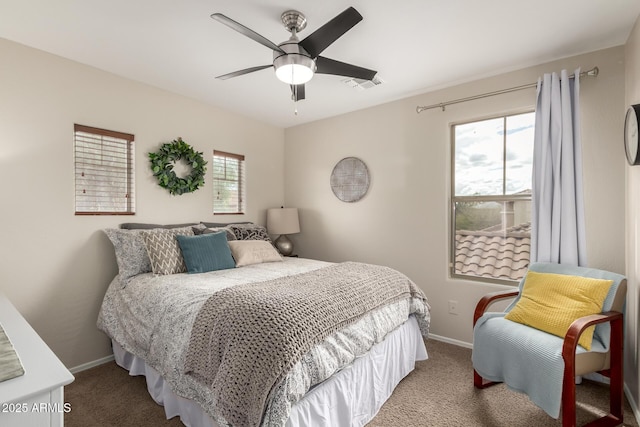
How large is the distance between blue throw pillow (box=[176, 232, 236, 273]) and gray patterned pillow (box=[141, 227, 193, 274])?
0.05m

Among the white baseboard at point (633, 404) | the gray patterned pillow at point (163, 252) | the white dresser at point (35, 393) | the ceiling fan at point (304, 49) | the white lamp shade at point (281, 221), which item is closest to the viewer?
the white dresser at point (35, 393)

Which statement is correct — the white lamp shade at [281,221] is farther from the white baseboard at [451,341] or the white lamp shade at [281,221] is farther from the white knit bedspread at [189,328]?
the white baseboard at [451,341]

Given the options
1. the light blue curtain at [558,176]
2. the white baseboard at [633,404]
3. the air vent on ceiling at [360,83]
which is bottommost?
the white baseboard at [633,404]

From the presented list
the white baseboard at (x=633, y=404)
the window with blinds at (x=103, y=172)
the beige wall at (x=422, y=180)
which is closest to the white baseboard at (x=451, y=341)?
the beige wall at (x=422, y=180)

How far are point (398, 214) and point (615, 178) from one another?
178cm

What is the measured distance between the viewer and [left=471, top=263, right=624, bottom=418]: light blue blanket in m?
1.70

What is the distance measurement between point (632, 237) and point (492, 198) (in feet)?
3.32

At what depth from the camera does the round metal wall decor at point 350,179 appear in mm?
3768

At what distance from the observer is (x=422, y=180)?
3.32 m

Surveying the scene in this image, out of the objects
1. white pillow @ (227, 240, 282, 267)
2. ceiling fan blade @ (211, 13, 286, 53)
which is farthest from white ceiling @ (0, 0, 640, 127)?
white pillow @ (227, 240, 282, 267)

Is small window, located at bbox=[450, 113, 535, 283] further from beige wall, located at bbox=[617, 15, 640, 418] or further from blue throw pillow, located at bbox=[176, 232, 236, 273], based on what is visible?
blue throw pillow, located at bbox=[176, 232, 236, 273]

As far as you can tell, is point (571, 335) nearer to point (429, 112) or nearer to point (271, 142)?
point (429, 112)

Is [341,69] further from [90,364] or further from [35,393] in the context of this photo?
[90,364]

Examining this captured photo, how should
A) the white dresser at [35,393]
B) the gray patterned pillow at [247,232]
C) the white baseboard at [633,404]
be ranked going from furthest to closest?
the gray patterned pillow at [247,232]
the white baseboard at [633,404]
the white dresser at [35,393]
